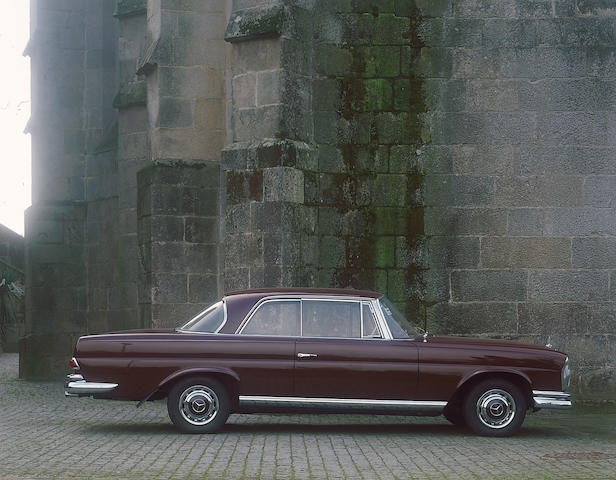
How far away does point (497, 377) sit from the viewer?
11281 mm

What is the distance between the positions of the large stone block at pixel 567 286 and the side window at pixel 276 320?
14.7ft

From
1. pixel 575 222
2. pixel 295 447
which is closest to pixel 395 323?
pixel 295 447

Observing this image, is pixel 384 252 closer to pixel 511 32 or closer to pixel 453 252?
pixel 453 252

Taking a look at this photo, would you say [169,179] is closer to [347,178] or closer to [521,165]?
[347,178]

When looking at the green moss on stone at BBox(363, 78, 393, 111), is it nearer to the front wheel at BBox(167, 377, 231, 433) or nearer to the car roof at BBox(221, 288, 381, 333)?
the car roof at BBox(221, 288, 381, 333)

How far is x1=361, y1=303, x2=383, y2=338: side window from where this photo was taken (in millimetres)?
11375

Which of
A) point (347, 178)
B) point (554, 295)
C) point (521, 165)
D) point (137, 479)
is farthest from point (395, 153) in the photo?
point (137, 479)

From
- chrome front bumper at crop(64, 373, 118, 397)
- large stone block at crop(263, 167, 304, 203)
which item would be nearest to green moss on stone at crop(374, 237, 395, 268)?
large stone block at crop(263, 167, 304, 203)

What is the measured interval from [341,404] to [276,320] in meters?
1.01

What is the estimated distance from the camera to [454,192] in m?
14.9

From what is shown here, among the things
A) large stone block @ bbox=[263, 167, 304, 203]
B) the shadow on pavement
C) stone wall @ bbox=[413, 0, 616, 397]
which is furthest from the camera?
stone wall @ bbox=[413, 0, 616, 397]

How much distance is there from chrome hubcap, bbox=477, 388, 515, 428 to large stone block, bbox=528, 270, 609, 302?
3896mm

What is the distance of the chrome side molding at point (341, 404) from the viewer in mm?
11086

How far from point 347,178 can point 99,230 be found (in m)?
7.87
